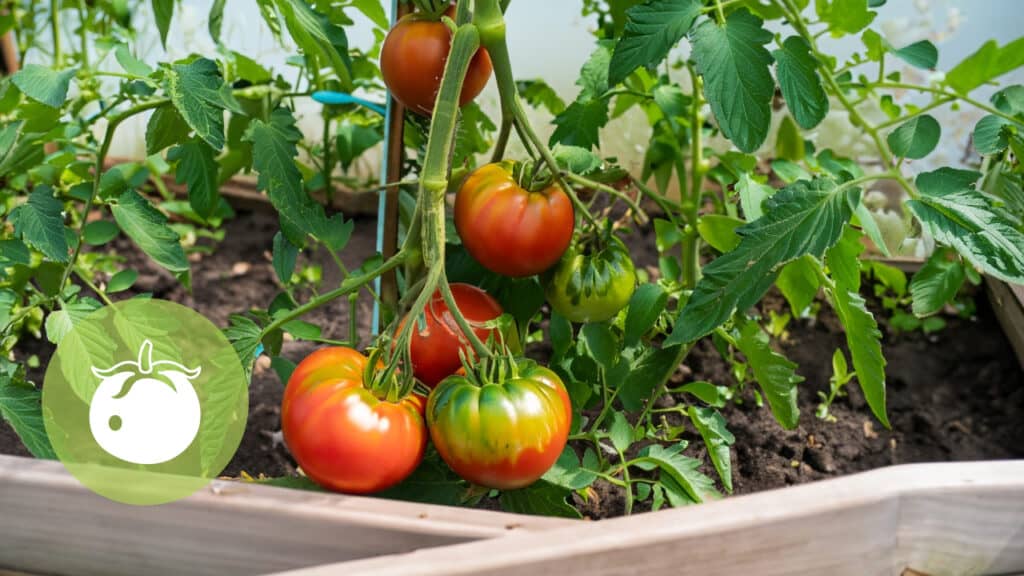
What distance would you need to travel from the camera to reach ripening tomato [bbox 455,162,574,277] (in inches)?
34.1

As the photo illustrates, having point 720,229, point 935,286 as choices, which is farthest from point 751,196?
point 935,286

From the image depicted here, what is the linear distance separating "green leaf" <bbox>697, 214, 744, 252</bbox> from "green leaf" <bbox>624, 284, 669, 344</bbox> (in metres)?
0.09

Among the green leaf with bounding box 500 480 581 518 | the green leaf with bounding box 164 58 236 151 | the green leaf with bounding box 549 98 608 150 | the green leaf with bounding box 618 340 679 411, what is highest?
the green leaf with bounding box 164 58 236 151

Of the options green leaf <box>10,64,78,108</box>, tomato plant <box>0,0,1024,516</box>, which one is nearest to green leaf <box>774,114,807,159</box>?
tomato plant <box>0,0,1024,516</box>

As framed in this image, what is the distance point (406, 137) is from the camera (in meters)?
1.19

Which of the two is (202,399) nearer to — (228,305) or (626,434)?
(626,434)

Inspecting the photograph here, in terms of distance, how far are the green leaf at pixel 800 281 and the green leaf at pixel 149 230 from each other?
58 centimetres

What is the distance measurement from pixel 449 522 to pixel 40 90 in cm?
54

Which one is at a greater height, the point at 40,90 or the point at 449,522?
the point at 40,90

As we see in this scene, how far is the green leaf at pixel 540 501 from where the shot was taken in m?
0.90

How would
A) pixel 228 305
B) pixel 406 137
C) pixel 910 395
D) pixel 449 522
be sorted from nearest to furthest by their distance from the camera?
pixel 449 522
pixel 406 137
pixel 910 395
pixel 228 305

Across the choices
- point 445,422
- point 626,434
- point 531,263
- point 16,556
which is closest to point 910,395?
point 626,434

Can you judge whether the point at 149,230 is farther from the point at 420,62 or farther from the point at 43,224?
the point at 420,62

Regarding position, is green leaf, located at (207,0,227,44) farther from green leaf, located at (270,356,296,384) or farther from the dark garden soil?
the dark garden soil
